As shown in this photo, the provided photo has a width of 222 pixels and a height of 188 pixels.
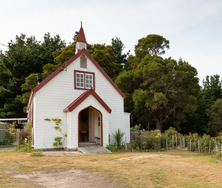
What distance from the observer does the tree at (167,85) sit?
92.4 ft

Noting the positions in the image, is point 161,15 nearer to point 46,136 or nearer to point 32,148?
point 46,136

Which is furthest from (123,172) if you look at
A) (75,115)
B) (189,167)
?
(75,115)

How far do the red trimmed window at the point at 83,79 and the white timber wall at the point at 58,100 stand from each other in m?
0.26

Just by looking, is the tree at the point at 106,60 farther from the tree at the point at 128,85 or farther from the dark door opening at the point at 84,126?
the dark door opening at the point at 84,126

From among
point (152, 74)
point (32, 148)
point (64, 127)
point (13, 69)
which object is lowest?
point (32, 148)

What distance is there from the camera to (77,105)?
14836 mm

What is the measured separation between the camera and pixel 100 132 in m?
15.8

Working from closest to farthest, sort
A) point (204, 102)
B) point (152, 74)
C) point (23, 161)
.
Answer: point (23, 161)
point (152, 74)
point (204, 102)

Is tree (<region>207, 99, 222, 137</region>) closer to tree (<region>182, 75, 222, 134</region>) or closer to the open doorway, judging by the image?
tree (<region>182, 75, 222, 134</region>)

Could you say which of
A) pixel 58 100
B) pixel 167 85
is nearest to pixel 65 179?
pixel 58 100

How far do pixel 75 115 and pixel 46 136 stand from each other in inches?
95.9

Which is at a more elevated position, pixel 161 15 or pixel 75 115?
pixel 161 15

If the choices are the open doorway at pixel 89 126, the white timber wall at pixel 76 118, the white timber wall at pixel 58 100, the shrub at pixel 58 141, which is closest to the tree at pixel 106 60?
the white timber wall at pixel 58 100

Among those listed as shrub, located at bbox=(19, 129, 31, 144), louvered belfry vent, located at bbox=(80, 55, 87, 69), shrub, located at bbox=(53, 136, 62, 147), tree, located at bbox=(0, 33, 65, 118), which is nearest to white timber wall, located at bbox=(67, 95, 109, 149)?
shrub, located at bbox=(53, 136, 62, 147)
